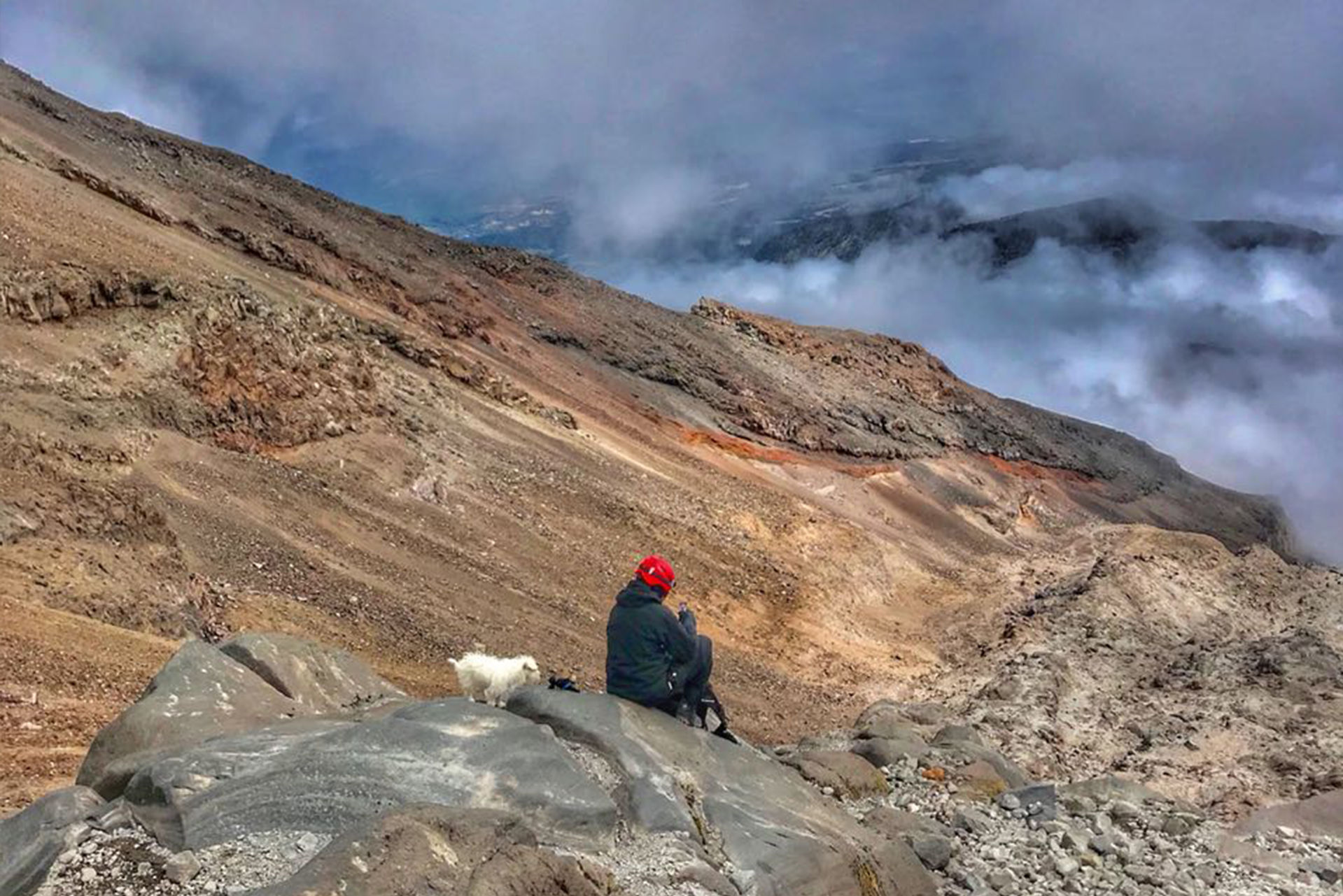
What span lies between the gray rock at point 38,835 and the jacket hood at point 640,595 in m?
4.22

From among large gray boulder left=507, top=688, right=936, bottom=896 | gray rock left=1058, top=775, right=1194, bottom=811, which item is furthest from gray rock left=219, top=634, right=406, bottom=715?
gray rock left=1058, top=775, right=1194, bottom=811

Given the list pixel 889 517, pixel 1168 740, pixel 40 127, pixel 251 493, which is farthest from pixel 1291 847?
pixel 40 127

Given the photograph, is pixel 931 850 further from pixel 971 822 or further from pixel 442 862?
pixel 442 862

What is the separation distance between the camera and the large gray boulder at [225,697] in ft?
26.3

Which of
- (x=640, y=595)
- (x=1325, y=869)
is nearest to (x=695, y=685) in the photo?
(x=640, y=595)

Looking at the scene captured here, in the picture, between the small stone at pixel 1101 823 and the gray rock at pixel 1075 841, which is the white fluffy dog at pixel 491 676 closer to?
the gray rock at pixel 1075 841

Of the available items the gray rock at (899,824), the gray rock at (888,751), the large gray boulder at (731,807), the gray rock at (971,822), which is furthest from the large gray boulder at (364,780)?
the gray rock at (888,751)

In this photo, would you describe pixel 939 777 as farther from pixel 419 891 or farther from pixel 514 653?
pixel 514 653

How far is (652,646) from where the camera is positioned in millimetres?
9438

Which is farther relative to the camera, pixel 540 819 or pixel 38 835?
pixel 540 819

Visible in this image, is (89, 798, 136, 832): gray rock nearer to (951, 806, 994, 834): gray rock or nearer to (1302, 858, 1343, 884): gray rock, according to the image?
(951, 806, 994, 834): gray rock

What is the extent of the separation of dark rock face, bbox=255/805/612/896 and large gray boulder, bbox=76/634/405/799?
7.21ft

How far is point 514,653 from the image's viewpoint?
65.8ft

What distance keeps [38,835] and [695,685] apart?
5203 millimetres
